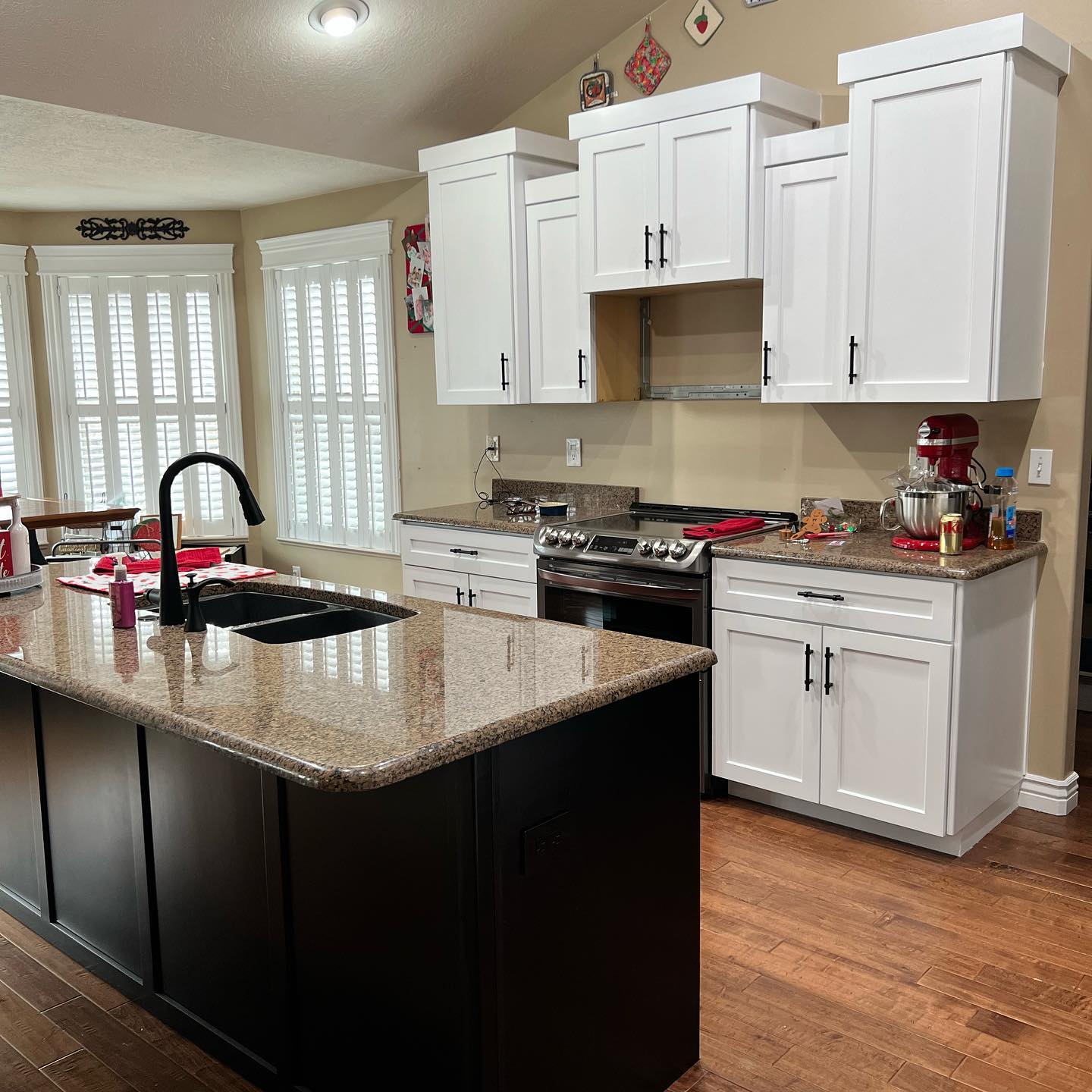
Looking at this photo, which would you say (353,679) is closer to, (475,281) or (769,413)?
(769,413)

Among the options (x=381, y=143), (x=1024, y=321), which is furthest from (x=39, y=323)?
(x=1024, y=321)

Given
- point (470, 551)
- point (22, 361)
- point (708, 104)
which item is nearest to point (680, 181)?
point (708, 104)

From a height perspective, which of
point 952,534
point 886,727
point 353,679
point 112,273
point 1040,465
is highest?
point 112,273

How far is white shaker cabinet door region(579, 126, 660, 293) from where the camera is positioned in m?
3.82

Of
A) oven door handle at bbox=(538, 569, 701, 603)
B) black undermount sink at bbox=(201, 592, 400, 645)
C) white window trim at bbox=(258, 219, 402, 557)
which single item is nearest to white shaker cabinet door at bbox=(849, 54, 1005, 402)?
oven door handle at bbox=(538, 569, 701, 603)

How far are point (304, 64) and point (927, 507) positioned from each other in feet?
9.43

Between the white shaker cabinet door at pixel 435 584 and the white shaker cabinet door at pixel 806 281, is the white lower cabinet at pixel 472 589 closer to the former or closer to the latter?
the white shaker cabinet door at pixel 435 584

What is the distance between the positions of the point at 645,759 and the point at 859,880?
135 cm

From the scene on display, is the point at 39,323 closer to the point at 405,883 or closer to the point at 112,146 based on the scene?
the point at 112,146

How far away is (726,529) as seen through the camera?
3.78 m

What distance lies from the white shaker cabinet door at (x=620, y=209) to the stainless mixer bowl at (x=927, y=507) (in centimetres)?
119

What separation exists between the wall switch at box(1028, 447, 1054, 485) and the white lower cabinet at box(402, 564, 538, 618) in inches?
69.2

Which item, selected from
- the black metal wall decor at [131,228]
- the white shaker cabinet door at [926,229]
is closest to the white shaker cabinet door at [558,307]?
the white shaker cabinet door at [926,229]

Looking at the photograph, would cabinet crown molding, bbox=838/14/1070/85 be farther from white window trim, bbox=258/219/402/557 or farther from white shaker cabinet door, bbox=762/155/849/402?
white window trim, bbox=258/219/402/557
